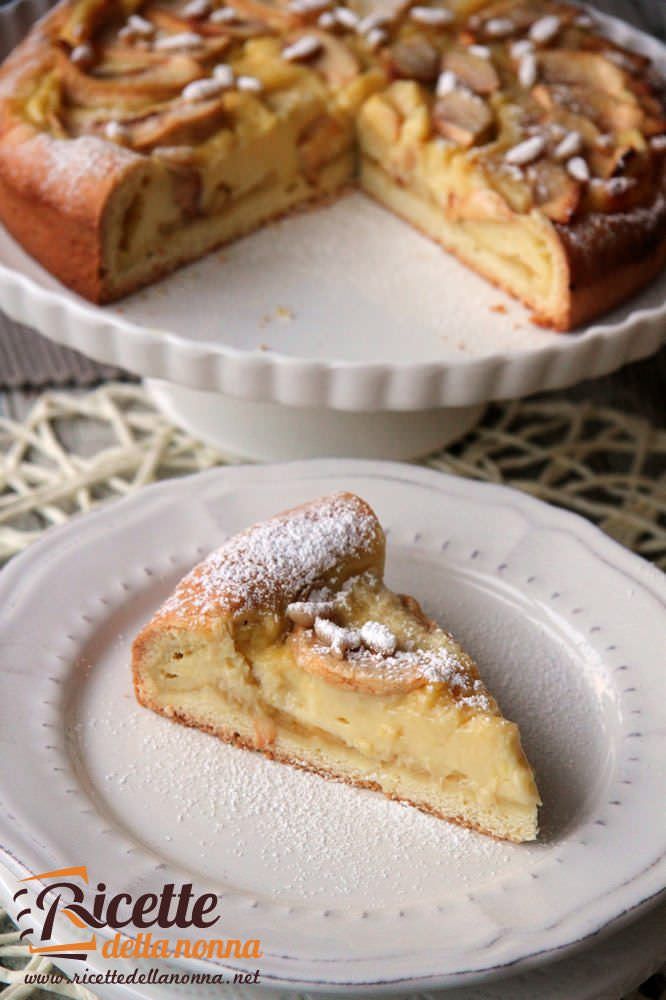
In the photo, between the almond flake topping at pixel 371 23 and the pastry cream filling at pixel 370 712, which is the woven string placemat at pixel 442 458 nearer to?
the pastry cream filling at pixel 370 712

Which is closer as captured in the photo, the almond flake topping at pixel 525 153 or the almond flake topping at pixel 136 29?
the almond flake topping at pixel 525 153

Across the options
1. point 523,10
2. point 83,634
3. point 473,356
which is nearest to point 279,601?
point 83,634

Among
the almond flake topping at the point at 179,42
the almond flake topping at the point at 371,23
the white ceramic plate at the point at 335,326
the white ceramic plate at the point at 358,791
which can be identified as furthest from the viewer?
the almond flake topping at the point at 371,23

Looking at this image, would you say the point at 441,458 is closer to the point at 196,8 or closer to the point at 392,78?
the point at 392,78

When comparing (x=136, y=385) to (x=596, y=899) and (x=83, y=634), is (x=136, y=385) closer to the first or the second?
(x=83, y=634)

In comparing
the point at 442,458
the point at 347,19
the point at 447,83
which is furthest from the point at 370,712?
the point at 347,19

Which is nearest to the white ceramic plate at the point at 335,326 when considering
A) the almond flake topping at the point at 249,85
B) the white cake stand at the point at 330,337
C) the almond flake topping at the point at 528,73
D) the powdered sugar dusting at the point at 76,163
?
the white cake stand at the point at 330,337

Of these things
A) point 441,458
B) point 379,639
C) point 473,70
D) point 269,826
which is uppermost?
point 473,70
